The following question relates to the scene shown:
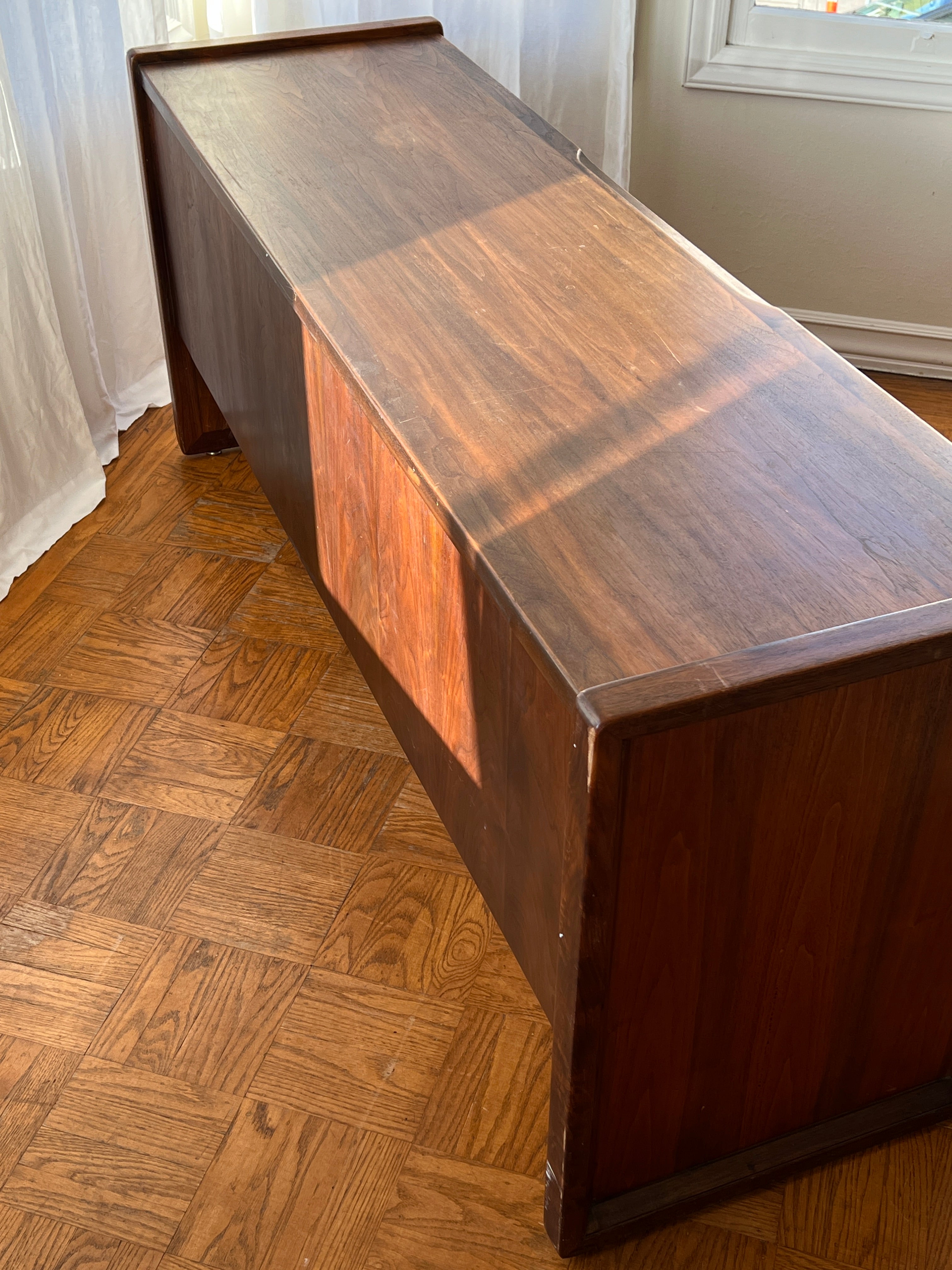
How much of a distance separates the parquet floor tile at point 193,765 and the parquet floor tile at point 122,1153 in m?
0.40

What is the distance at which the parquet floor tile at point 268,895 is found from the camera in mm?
1505

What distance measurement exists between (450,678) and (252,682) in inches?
28.6

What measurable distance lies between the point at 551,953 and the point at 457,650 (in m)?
0.28

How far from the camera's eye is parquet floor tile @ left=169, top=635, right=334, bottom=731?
5.96ft

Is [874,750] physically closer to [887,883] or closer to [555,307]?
[887,883]

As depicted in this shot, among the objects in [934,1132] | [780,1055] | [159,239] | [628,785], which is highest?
[628,785]

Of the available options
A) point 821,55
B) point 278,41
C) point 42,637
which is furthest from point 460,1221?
point 821,55

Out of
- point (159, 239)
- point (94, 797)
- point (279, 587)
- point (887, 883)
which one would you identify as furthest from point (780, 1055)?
point (159, 239)

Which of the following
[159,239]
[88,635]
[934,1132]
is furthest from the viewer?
[159,239]

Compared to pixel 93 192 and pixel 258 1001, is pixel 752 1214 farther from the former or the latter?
pixel 93 192

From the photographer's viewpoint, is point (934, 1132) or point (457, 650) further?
point (934, 1132)

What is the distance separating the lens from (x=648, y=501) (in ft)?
3.54

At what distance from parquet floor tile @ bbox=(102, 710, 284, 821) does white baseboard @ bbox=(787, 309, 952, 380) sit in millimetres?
1461

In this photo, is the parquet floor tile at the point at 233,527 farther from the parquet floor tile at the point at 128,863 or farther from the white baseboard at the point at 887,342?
the white baseboard at the point at 887,342
